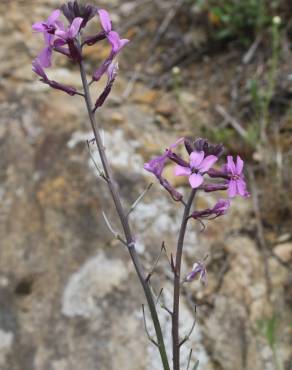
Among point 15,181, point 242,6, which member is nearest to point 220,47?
point 242,6

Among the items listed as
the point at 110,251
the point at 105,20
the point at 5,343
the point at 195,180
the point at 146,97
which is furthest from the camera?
the point at 146,97

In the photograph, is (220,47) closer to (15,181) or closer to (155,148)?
(155,148)

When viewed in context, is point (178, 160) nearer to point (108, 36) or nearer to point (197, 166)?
point (197, 166)

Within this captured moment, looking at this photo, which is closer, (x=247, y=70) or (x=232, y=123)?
(x=232, y=123)

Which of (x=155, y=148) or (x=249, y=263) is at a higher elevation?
(x=155, y=148)

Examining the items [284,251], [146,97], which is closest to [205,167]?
[284,251]

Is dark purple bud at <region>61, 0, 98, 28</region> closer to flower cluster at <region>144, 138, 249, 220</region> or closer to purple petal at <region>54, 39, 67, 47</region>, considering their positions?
purple petal at <region>54, 39, 67, 47</region>
